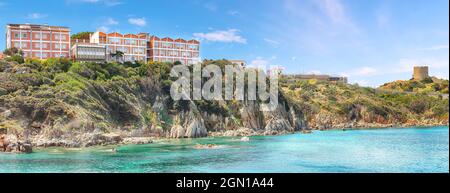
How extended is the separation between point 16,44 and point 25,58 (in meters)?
1.73

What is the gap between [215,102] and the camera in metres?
42.7

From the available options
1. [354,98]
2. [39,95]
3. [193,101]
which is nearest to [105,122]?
[39,95]

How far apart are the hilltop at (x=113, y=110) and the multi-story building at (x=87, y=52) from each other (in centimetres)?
265

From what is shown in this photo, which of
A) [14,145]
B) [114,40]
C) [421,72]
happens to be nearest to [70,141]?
[14,145]

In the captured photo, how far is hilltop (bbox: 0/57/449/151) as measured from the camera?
28625 mm

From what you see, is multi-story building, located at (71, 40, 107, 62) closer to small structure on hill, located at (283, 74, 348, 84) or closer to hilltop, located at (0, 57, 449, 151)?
hilltop, located at (0, 57, 449, 151)

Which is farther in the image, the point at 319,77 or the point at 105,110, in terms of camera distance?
the point at 319,77

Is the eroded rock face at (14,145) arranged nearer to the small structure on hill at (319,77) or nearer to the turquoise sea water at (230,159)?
the turquoise sea water at (230,159)

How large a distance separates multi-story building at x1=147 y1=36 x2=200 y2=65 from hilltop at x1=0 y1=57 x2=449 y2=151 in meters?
3.66

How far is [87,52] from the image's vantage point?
44000mm

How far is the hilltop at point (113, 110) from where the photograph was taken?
93.9ft

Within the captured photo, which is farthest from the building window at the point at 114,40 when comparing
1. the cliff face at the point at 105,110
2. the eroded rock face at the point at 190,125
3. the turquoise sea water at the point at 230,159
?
the turquoise sea water at the point at 230,159

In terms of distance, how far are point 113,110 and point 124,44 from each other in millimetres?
15440

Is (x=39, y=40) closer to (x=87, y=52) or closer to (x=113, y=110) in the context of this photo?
(x=87, y=52)
